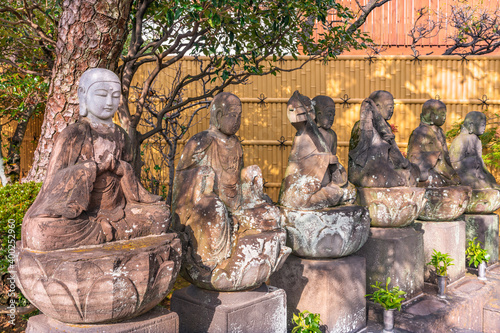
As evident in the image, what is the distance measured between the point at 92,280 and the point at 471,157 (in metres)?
4.91

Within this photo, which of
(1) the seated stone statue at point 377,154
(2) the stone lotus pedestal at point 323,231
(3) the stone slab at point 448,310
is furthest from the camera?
(1) the seated stone statue at point 377,154

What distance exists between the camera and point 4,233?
3.76 metres

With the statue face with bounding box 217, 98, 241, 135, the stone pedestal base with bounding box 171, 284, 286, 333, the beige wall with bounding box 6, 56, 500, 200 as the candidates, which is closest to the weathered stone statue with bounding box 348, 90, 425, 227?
the stone pedestal base with bounding box 171, 284, 286, 333

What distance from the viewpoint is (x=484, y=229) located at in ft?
17.3

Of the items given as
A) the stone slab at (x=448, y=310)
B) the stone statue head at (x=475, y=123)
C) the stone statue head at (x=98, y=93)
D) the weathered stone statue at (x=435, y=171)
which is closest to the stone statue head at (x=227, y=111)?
the stone statue head at (x=98, y=93)

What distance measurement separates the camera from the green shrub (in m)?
3.65

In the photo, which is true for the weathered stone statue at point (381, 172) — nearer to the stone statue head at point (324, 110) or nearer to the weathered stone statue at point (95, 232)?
the stone statue head at point (324, 110)

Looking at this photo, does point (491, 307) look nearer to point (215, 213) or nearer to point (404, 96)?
point (215, 213)

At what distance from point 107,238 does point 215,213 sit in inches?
27.1

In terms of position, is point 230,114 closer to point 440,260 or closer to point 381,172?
point 381,172

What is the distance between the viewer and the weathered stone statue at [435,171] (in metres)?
4.51

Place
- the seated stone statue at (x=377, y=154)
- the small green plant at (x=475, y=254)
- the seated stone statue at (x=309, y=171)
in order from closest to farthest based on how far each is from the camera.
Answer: the seated stone statue at (x=309, y=171)
the seated stone statue at (x=377, y=154)
the small green plant at (x=475, y=254)

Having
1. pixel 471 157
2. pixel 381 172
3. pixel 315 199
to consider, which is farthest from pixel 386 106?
pixel 471 157

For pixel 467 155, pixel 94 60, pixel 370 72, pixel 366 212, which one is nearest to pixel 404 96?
pixel 370 72
